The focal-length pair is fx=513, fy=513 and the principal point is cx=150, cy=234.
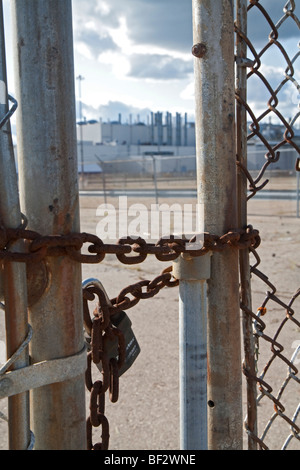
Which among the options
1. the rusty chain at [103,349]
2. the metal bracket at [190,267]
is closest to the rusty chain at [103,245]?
the metal bracket at [190,267]

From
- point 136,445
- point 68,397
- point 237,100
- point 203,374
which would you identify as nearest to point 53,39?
point 237,100

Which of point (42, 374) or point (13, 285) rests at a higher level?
point (13, 285)

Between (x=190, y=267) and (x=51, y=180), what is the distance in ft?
1.59

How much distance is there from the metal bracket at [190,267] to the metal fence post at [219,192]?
75 millimetres

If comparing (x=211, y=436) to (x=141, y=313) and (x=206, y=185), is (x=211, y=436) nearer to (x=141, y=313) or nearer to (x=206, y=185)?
(x=206, y=185)

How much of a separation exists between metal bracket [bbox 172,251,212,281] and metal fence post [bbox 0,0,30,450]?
47cm

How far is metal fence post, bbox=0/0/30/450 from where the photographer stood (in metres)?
1.07

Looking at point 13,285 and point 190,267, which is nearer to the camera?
point 13,285

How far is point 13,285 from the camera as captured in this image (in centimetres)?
110

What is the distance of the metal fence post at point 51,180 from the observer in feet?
3.58

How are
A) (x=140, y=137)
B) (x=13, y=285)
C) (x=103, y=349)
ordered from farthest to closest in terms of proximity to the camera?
1. (x=140, y=137)
2. (x=103, y=349)
3. (x=13, y=285)

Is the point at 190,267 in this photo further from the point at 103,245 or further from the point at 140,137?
the point at 140,137

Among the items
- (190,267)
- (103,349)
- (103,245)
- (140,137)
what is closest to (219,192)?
(190,267)

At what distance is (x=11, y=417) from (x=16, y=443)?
6cm
